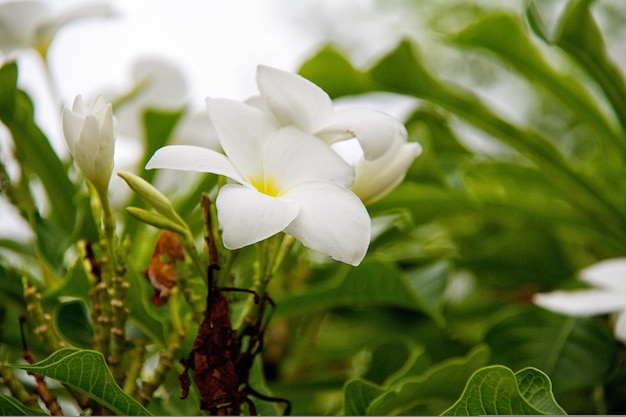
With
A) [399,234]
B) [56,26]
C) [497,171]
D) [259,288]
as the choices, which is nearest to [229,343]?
[259,288]

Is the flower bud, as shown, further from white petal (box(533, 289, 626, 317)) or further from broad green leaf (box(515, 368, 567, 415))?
white petal (box(533, 289, 626, 317))

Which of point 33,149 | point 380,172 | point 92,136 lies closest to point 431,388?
point 380,172

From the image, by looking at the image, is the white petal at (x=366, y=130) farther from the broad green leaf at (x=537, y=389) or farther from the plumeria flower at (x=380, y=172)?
the broad green leaf at (x=537, y=389)

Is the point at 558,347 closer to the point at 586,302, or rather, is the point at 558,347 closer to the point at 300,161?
the point at 586,302

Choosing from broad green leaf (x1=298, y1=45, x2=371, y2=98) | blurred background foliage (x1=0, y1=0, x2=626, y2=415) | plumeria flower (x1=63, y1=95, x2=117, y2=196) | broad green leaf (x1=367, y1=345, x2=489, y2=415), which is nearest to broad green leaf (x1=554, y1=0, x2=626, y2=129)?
blurred background foliage (x1=0, y1=0, x2=626, y2=415)

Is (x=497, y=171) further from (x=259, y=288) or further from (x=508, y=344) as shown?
(x=259, y=288)

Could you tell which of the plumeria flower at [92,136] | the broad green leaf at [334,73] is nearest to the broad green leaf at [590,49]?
the broad green leaf at [334,73]
